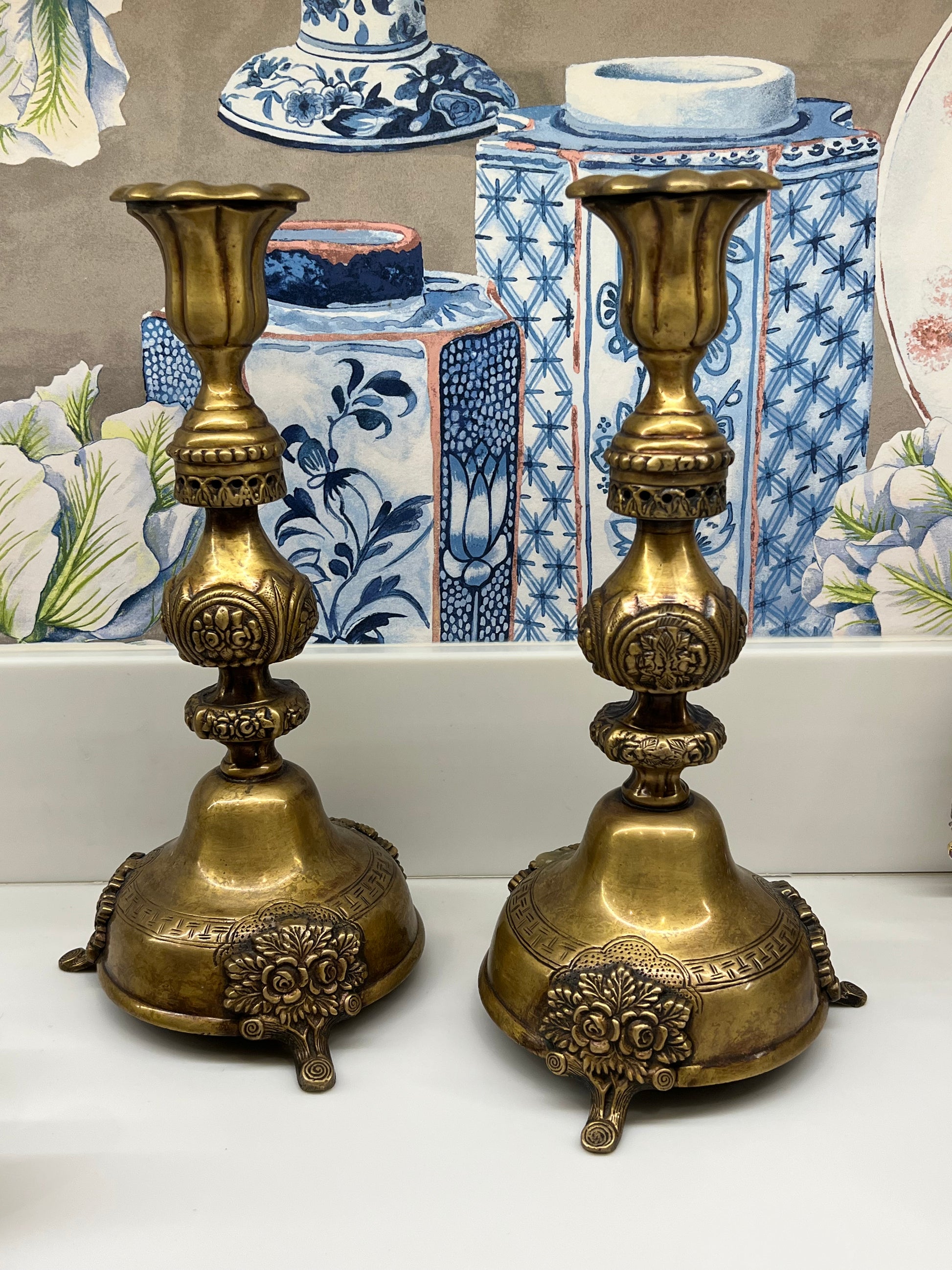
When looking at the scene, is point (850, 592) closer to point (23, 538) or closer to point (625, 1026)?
point (625, 1026)

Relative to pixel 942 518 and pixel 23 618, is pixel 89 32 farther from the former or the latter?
pixel 942 518

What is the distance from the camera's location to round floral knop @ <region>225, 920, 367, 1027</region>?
24.6 inches

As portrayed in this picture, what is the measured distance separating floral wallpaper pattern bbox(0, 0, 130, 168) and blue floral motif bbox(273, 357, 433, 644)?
0.68 ft

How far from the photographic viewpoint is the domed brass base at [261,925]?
628 mm

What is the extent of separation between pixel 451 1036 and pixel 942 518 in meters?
0.46

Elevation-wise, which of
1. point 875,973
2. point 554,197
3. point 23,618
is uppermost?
point 554,197

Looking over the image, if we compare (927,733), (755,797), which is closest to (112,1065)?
(755,797)

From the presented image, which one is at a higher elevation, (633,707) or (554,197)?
(554,197)

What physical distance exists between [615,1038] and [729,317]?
0.42m

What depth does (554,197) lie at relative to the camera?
0.73 metres

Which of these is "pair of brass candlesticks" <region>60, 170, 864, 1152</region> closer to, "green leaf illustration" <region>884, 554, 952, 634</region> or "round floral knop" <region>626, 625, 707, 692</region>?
"round floral knop" <region>626, 625, 707, 692</region>

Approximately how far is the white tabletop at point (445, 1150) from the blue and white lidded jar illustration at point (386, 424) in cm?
25

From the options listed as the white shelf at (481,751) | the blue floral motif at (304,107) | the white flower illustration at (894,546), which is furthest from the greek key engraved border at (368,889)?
the blue floral motif at (304,107)

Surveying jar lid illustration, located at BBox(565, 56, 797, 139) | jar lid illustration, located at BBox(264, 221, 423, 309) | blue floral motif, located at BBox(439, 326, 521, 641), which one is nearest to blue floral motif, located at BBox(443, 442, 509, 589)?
blue floral motif, located at BBox(439, 326, 521, 641)
